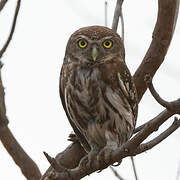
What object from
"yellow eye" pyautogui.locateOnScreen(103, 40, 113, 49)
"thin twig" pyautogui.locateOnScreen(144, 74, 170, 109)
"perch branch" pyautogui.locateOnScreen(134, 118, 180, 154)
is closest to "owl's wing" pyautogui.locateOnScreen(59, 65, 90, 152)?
"yellow eye" pyautogui.locateOnScreen(103, 40, 113, 49)

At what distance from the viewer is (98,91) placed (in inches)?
171

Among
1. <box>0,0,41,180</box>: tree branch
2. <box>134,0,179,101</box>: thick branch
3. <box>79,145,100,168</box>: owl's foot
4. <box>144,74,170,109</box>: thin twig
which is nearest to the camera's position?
<box>144,74,170,109</box>: thin twig

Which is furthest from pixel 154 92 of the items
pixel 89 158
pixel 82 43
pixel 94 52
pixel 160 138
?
pixel 82 43

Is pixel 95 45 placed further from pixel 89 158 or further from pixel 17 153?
pixel 17 153

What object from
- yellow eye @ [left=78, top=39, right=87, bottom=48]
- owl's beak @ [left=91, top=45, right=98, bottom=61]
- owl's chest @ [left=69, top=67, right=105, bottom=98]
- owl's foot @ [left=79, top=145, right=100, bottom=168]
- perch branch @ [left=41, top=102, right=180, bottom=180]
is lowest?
owl's foot @ [left=79, top=145, right=100, bottom=168]

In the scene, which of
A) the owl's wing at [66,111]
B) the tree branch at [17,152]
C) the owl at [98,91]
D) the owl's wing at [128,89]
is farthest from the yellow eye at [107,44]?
the tree branch at [17,152]

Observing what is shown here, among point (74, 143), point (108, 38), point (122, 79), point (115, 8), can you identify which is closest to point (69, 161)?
point (74, 143)

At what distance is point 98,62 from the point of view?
15.2ft

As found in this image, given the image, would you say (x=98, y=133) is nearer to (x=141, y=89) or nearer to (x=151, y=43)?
(x=141, y=89)

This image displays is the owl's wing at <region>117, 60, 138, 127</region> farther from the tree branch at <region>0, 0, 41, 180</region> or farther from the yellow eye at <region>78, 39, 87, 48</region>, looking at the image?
the tree branch at <region>0, 0, 41, 180</region>

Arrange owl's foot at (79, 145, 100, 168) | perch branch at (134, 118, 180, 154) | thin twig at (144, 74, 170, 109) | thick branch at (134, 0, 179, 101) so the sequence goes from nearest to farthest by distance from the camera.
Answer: thin twig at (144, 74, 170, 109) < perch branch at (134, 118, 180, 154) < owl's foot at (79, 145, 100, 168) < thick branch at (134, 0, 179, 101)

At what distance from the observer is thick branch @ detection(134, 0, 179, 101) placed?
450 cm

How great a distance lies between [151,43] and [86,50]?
68cm

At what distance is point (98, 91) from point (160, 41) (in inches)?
34.2
